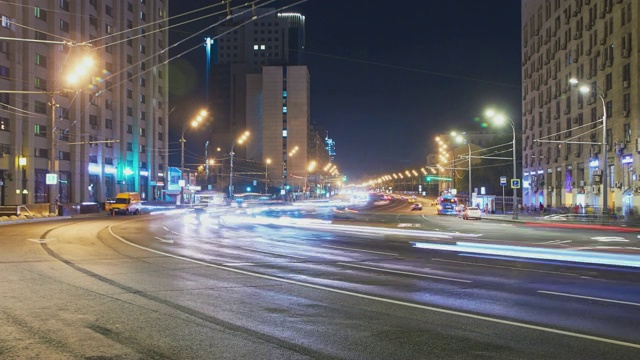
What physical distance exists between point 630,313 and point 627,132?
164 ft

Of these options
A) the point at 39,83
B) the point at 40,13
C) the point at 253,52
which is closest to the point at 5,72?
the point at 39,83

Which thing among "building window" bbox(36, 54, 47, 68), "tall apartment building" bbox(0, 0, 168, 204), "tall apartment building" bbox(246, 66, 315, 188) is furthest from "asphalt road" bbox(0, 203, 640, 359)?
"tall apartment building" bbox(246, 66, 315, 188)

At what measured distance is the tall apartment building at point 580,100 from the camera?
51.1 m

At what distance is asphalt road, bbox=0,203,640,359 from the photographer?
6316 mm

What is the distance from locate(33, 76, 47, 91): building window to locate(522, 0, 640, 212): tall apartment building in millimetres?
52416

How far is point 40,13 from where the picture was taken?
60031 mm

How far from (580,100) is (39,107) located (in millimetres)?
63490

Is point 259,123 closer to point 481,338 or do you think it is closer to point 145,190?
point 145,190

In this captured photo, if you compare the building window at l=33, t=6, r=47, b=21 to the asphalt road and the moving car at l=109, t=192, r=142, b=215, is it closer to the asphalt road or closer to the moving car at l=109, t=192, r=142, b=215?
the moving car at l=109, t=192, r=142, b=215

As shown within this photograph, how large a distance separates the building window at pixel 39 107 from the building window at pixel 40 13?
935cm

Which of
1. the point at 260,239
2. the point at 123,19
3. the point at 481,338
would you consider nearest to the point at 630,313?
the point at 481,338

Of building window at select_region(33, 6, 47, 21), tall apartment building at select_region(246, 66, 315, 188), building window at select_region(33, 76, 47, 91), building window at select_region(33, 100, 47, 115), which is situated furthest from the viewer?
tall apartment building at select_region(246, 66, 315, 188)

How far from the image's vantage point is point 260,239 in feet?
74.8

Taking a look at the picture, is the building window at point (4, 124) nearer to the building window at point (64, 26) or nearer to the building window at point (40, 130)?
the building window at point (40, 130)
